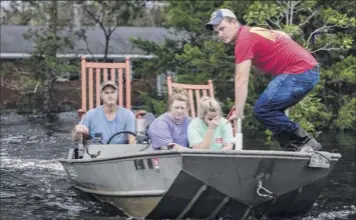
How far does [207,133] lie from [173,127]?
60 cm

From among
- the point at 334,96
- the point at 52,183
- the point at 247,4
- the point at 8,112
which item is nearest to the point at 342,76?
the point at 334,96

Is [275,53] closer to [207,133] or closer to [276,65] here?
[276,65]

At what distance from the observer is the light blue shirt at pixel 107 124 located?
885 centimetres

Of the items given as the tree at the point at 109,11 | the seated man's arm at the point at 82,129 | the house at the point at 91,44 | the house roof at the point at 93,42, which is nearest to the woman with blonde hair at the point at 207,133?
the seated man's arm at the point at 82,129

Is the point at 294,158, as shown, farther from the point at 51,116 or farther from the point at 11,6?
the point at 11,6

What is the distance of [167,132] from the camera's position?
7750 millimetres

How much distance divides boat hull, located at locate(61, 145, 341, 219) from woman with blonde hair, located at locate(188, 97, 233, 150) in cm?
44

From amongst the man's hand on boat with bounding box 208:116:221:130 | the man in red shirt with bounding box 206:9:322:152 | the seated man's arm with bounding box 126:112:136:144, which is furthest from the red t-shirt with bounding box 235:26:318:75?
the seated man's arm with bounding box 126:112:136:144

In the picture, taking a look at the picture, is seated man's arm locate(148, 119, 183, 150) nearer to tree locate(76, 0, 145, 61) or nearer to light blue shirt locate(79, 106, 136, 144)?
light blue shirt locate(79, 106, 136, 144)

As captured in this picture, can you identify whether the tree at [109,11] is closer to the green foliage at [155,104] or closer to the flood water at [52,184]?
the green foliage at [155,104]

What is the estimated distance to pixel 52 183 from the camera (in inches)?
413

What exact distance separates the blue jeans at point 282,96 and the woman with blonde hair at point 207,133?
14.4 inches

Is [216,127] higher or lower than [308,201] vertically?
higher

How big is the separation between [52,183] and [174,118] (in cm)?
328
